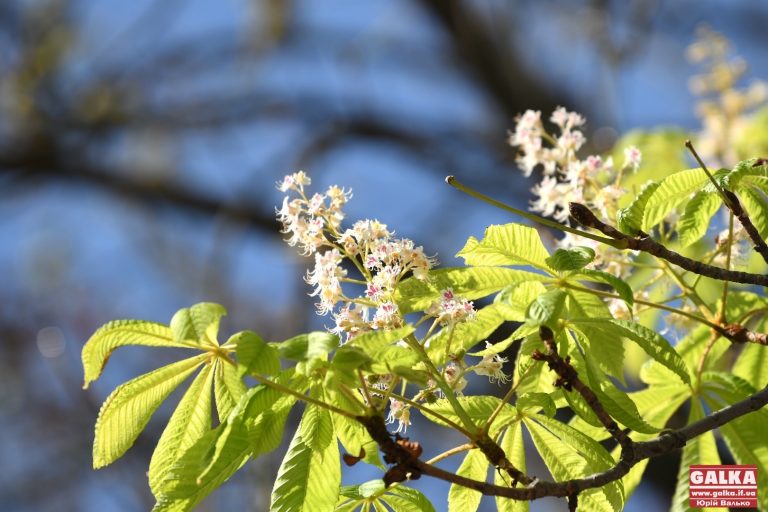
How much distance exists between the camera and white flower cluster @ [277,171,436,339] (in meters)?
1.16

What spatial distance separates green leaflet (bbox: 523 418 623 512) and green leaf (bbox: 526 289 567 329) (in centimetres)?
32

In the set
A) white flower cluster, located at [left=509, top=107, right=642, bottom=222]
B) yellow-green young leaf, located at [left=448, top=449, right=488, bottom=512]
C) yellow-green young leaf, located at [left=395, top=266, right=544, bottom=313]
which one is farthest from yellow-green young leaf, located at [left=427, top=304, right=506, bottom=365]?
white flower cluster, located at [left=509, top=107, right=642, bottom=222]

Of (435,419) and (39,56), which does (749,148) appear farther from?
(39,56)

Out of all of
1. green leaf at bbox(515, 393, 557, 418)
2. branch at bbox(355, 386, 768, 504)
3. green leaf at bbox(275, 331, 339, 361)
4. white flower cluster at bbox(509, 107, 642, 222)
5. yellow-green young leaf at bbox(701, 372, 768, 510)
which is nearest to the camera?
green leaf at bbox(275, 331, 339, 361)

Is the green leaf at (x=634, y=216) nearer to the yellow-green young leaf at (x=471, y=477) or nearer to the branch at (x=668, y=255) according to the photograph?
the branch at (x=668, y=255)

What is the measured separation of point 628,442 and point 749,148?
1.49m

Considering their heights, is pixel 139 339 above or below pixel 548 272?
below

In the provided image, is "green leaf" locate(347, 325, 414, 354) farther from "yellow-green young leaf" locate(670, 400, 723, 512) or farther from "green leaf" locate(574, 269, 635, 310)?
"yellow-green young leaf" locate(670, 400, 723, 512)

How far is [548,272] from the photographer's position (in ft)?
4.04

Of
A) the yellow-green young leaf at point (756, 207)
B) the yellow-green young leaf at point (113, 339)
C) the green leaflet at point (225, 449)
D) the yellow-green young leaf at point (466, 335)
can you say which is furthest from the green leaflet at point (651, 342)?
the yellow-green young leaf at point (113, 339)

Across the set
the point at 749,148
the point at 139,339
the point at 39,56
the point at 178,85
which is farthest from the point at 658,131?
the point at 178,85

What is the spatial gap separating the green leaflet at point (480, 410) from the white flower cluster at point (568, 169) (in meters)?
0.45

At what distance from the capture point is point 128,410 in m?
1.17

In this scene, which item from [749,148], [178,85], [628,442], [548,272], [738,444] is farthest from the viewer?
[178,85]
